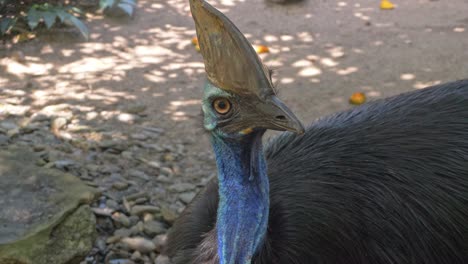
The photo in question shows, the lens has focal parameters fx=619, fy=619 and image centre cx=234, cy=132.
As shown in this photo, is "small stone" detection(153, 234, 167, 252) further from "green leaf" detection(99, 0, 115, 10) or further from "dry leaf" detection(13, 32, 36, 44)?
"green leaf" detection(99, 0, 115, 10)

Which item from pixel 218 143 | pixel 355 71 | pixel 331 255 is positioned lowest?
pixel 355 71

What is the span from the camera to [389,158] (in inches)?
74.6

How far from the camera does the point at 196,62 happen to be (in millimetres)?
4391

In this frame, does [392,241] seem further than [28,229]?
No

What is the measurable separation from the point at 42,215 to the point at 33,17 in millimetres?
2436

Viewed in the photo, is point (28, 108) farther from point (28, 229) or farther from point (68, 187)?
point (28, 229)

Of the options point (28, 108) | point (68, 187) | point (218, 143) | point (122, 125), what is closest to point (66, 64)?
point (28, 108)

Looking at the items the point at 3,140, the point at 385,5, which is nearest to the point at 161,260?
the point at 3,140

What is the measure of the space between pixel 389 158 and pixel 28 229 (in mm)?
1343

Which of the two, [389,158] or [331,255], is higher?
[389,158]

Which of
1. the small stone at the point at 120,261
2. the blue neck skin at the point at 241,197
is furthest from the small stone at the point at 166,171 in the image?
the blue neck skin at the point at 241,197

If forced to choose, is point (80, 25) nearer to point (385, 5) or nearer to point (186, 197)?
point (186, 197)

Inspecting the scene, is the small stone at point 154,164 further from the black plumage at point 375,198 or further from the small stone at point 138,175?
the black plumage at point 375,198

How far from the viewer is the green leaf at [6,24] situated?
4.40 m
